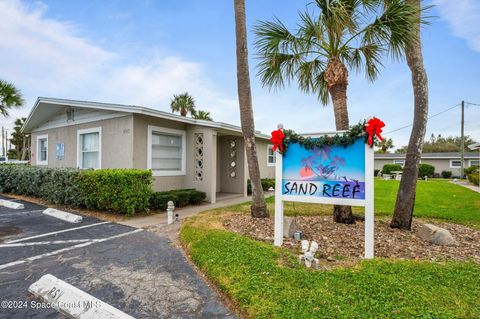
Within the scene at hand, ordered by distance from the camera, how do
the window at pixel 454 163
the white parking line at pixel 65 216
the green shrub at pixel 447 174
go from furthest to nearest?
the window at pixel 454 163, the green shrub at pixel 447 174, the white parking line at pixel 65 216

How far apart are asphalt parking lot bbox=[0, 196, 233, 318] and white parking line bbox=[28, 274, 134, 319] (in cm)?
9

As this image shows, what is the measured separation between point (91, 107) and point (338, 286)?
31.1 ft

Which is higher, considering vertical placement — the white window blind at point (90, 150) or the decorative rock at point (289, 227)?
the white window blind at point (90, 150)

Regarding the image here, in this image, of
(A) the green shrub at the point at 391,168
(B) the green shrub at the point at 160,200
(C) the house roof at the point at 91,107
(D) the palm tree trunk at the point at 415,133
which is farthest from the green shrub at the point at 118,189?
(A) the green shrub at the point at 391,168

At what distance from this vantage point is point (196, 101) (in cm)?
2594

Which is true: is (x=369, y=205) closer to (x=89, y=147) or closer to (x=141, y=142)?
(x=141, y=142)

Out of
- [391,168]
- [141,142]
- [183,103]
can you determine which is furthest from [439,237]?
[391,168]

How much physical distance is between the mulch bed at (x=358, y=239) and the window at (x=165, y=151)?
13.6 ft

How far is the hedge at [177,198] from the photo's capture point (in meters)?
7.71

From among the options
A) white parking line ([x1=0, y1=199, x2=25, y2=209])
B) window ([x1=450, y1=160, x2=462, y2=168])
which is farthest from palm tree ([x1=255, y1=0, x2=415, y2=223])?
window ([x1=450, y1=160, x2=462, y2=168])

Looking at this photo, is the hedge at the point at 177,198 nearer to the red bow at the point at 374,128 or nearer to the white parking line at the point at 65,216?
the white parking line at the point at 65,216

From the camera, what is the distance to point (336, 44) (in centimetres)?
502

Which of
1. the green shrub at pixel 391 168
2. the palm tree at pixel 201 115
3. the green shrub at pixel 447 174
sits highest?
the palm tree at pixel 201 115

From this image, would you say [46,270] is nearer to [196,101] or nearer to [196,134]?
[196,134]
